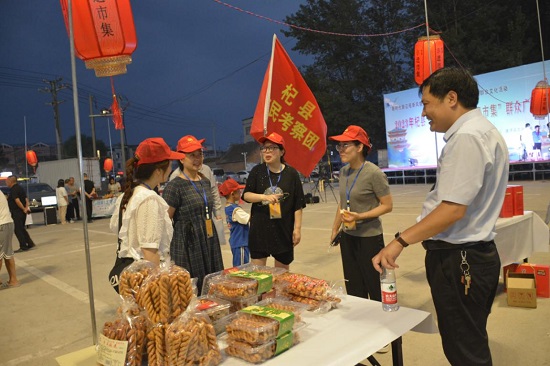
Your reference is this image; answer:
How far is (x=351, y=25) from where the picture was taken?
2853 centimetres

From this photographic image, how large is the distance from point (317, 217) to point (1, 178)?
58.0ft

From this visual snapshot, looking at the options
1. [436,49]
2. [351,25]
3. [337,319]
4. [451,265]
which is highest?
[351,25]

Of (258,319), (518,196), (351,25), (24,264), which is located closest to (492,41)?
(351,25)

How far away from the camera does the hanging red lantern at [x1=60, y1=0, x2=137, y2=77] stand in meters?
3.55

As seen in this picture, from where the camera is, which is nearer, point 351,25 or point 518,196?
point 518,196

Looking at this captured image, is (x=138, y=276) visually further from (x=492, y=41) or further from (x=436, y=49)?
(x=492, y=41)

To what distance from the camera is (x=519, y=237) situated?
13.9 feet

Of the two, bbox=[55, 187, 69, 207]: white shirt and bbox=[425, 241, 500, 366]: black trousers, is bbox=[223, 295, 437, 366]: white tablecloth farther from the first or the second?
bbox=[55, 187, 69, 207]: white shirt

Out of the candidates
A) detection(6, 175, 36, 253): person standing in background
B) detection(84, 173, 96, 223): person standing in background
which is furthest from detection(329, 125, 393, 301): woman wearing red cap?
detection(84, 173, 96, 223): person standing in background

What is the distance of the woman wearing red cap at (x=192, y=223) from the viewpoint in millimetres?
3189

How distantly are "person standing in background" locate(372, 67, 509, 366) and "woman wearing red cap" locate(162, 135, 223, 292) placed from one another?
1823mm

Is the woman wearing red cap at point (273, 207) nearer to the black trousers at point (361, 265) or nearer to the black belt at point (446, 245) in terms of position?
the black trousers at point (361, 265)

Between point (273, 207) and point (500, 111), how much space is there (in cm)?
1547

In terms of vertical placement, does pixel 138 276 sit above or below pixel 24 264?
above
